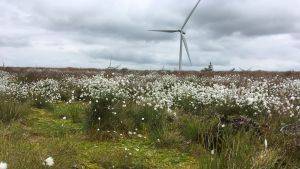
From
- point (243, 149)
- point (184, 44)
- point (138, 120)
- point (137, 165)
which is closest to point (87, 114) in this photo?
point (138, 120)

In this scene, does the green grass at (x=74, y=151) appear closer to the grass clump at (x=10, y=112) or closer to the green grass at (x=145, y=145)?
the green grass at (x=145, y=145)

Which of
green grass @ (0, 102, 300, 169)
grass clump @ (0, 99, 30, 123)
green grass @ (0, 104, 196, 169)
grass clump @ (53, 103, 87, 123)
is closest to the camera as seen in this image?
green grass @ (0, 104, 196, 169)

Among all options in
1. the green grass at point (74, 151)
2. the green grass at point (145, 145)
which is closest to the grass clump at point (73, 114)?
the green grass at point (145, 145)

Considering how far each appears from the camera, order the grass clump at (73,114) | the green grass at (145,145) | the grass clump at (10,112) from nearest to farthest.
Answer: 1. the green grass at (145,145)
2. the grass clump at (10,112)
3. the grass clump at (73,114)

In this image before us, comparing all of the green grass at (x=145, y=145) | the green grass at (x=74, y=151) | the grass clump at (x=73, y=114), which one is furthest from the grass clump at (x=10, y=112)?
the grass clump at (x=73, y=114)

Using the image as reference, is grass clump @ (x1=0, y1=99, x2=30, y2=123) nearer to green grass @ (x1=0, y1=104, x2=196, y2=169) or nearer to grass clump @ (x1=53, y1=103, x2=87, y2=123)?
green grass @ (x1=0, y1=104, x2=196, y2=169)

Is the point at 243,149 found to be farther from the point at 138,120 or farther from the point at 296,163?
the point at 138,120

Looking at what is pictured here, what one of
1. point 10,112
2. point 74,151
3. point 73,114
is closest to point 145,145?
point 74,151

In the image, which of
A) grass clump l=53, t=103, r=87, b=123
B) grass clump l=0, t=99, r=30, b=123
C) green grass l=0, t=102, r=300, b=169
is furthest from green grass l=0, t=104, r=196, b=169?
grass clump l=0, t=99, r=30, b=123

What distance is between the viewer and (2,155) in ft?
19.4

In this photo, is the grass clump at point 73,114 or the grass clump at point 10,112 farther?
the grass clump at point 73,114

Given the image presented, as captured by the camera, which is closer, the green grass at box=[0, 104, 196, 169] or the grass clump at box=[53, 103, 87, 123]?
Result: the green grass at box=[0, 104, 196, 169]

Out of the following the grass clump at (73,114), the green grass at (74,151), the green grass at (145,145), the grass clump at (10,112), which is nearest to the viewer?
Result: the green grass at (74,151)

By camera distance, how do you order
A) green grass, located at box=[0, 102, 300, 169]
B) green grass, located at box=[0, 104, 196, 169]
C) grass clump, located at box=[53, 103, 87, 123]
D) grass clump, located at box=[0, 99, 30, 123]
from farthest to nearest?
1. grass clump, located at box=[53, 103, 87, 123]
2. grass clump, located at box=[0, 99, 30, 123]
3. green grass, located at box=[0, 102, 300, 169]
4. green grass, located at box=[0, 104, 196, 169]
